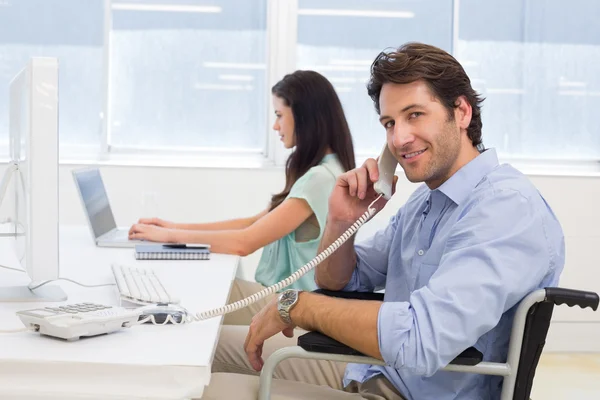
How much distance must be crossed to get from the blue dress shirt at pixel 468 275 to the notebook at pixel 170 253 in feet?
2.57

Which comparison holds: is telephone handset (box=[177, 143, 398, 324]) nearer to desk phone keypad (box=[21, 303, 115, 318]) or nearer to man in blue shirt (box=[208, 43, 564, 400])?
man in blue shirt (box=[208, 43, 564, 400])

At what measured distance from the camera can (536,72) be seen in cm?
424

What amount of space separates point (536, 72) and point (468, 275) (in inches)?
126

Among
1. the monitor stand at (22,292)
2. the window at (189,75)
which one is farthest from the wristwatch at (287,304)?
the window at (189,75)

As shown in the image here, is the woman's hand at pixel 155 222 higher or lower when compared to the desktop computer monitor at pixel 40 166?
lower

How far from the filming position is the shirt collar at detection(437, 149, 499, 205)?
60.6 inches

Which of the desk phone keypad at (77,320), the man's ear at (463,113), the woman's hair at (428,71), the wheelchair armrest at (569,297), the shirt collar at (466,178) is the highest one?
the woman's hair at (428,71)

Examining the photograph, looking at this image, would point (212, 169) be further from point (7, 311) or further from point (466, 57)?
point (7, 311)

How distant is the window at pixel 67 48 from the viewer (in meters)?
4.05

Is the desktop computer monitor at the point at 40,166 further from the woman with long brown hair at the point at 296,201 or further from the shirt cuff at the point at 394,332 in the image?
the woman with long brown hair at the point at 296,201

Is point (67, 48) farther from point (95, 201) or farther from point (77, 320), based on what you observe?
point (77, 320)

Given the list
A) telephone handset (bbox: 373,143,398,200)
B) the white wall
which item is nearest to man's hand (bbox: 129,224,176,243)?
telephone handset (bbox: 373,143,398,200)

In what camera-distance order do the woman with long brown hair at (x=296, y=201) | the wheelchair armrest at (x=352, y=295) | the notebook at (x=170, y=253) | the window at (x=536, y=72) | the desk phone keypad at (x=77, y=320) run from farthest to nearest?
the window at (x=536, y=72)
the woman with long brown hair at (x=296, y=201)
the notebook at (x=170, y=253)
the wheelchair armrest at (x=352, y=295)
the desk phone keypad at (x=77, y=320)

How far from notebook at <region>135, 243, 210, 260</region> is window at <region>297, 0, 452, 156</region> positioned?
6.77 feet
